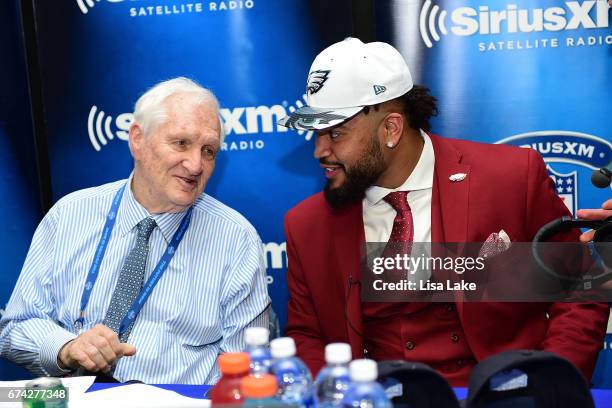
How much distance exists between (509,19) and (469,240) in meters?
1.27

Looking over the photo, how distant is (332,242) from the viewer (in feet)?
8.71

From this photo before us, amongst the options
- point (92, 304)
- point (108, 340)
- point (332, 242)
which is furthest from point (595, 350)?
point (92, 304)

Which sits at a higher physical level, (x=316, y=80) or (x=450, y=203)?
(x=316, y=80)

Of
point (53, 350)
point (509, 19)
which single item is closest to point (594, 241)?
point (509, 19)

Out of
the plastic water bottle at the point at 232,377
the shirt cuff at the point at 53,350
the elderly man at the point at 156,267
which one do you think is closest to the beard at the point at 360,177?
the elderly man at the point at 156,267

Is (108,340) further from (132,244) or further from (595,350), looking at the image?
(595,350)

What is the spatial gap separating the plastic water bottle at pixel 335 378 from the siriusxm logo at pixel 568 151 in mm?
2216

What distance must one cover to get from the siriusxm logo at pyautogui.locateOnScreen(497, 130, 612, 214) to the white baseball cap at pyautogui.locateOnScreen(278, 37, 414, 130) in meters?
0.99

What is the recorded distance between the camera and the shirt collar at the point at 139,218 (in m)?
2.70

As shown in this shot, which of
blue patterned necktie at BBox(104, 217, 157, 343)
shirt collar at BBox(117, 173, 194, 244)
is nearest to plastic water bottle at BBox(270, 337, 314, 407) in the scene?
blue patterned necktie at BBox(104, 217, 157, 343)

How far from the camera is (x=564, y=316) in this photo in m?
2.38

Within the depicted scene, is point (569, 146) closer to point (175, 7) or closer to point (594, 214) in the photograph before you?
point (594, 214)

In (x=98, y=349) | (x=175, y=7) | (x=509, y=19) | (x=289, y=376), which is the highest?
(x=175, y=7)

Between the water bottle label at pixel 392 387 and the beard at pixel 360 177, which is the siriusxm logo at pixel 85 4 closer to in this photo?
the beard at pixel 360 177
